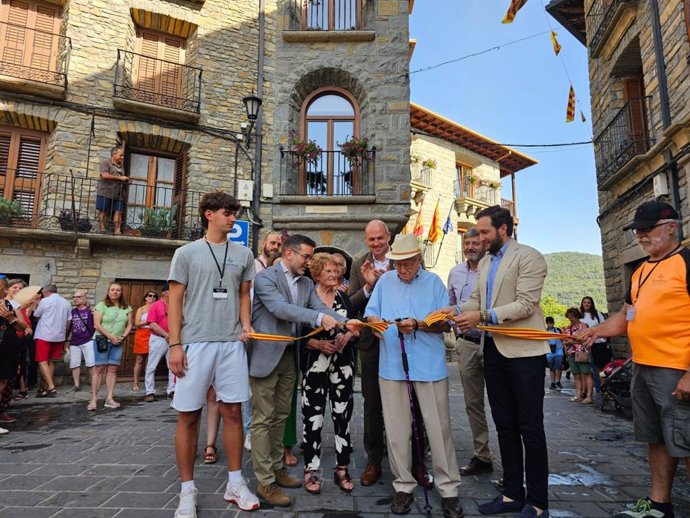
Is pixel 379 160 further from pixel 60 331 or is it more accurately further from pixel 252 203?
pixel 60 331

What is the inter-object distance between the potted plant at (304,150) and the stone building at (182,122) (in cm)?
18

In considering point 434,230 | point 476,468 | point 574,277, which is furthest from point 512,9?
point 574,277

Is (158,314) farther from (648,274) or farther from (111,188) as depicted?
(648,274)

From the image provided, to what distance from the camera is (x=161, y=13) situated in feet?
34.1

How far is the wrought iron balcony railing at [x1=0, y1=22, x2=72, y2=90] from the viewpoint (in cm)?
932

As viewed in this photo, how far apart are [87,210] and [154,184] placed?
1.85 metres

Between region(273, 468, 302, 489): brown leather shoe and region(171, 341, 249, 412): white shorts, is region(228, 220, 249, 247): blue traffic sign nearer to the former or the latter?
region(171, 341, 249, 412): white shorts

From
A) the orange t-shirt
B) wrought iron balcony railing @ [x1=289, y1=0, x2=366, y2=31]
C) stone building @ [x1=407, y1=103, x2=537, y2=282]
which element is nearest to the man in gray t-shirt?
the orange t-shirt

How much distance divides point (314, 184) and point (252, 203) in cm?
169

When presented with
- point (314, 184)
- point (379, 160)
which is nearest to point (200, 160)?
point (314, 184)

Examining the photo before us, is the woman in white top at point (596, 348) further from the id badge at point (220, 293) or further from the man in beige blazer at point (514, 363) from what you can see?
the id badge at point (220, 293)

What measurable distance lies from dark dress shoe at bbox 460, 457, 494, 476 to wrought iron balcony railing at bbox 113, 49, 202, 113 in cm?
974

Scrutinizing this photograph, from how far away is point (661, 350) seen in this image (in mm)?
2637

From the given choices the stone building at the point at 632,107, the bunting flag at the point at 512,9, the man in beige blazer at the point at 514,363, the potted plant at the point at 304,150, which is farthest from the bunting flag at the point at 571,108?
the man in beige blazer at the point at 514,363
